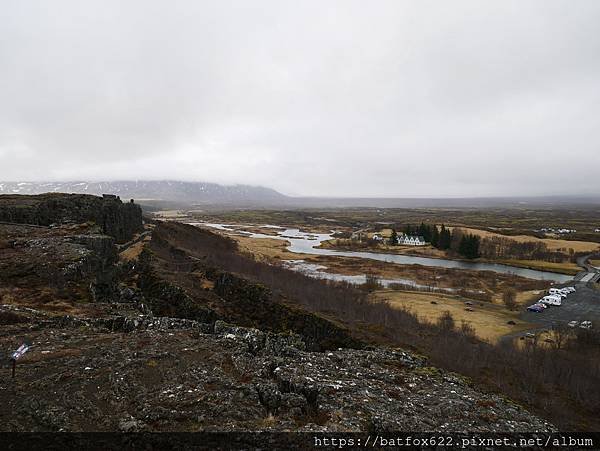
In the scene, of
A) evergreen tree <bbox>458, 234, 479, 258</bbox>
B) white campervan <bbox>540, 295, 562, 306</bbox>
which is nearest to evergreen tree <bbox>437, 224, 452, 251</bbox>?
evergreen tree <bbox>458, 234, 479, 258</bbox>

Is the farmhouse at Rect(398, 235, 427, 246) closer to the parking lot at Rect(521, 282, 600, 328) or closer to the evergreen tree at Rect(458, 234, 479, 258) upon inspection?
the evergreen tree at Rect(458, 234, 479, 258)

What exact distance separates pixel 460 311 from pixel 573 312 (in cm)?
1690

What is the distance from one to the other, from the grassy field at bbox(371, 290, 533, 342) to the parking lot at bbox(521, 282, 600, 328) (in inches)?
106

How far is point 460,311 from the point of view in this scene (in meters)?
48.6

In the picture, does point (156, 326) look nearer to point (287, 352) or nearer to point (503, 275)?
point (287, 352)

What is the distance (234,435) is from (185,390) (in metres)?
2.53

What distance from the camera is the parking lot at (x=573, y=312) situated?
45.7 meters

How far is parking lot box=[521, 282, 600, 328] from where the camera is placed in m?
45.7

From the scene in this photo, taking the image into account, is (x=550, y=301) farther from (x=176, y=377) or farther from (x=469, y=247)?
(x=176, y=377)

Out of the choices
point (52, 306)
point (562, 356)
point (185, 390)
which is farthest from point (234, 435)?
point (562, 356)

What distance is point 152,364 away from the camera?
12523mm

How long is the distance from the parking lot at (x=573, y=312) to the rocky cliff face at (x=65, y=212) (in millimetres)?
55370

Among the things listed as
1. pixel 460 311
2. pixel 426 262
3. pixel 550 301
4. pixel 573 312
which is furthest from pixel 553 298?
pixel 426 262

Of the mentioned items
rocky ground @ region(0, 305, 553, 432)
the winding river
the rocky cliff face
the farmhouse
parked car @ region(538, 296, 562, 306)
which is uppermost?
the rocky cliff face
